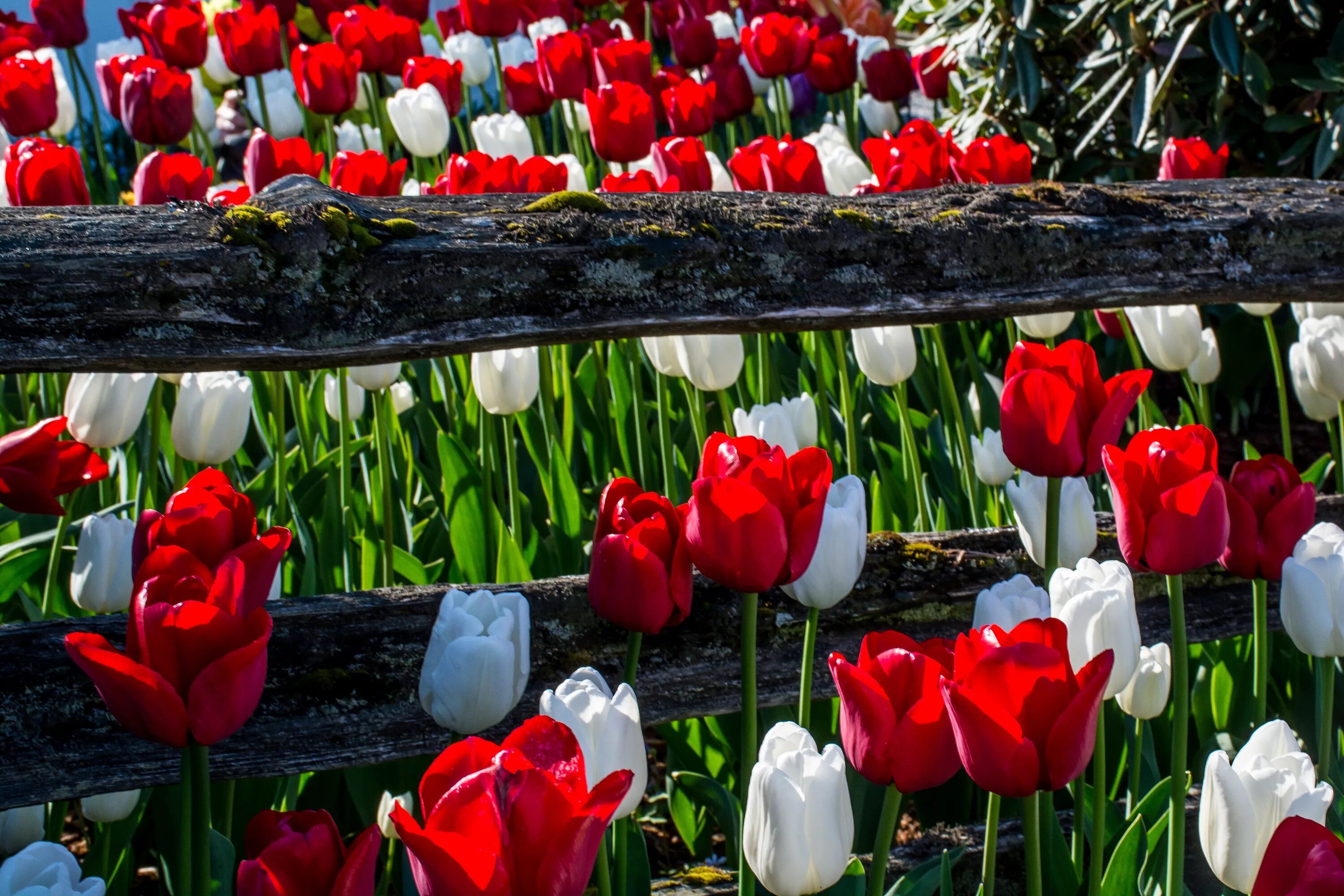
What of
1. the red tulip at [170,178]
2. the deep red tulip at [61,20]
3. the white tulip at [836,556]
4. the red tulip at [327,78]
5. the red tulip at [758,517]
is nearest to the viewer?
the red tulip at [758,517]

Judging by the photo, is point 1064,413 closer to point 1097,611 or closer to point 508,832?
point 1097,611

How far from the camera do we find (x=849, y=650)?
1.52 m

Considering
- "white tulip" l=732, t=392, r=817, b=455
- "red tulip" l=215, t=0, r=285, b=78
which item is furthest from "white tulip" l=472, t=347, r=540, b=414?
"red tulip" l=215, t=0, r=285, b=78

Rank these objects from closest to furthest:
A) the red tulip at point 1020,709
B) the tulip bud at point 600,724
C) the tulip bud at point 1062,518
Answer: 1. the red tulip at point 1020,709
2. the tulip bud at point 600,724
3. the tulip bud at point 1062,518

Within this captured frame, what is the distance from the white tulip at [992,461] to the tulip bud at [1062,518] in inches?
18.0

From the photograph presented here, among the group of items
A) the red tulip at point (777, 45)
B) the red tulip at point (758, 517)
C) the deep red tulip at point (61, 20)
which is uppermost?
the deep red tulip at point (61, 20)

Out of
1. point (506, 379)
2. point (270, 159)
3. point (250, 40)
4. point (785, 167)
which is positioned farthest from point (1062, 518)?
point (250, 40)

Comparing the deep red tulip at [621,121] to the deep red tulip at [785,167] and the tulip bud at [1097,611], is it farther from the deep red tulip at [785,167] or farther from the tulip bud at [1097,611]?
the tulip bud at [1097,611]

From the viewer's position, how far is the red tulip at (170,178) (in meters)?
2.23

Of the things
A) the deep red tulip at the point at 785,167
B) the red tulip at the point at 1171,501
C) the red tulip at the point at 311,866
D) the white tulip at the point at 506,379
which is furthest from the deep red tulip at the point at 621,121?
the red tulip at the point at 311,866

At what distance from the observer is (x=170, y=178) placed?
224 cm

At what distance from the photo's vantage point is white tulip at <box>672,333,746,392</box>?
6.59ft

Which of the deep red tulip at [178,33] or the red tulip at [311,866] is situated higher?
the deep red tulip at [178,33]

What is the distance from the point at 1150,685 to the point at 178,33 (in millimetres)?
3160
